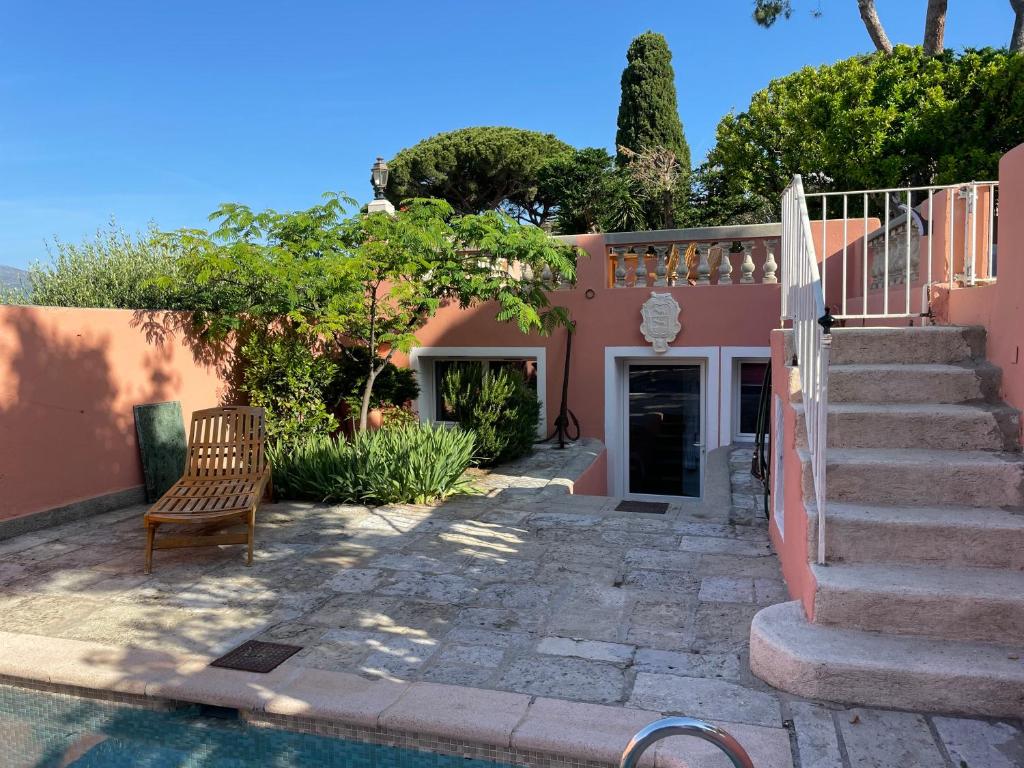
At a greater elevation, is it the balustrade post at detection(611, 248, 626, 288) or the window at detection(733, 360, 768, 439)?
the balustrade post at detection(611, 248, 626, 288)

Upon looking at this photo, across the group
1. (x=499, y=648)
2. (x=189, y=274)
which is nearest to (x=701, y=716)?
(x=499, y=648)

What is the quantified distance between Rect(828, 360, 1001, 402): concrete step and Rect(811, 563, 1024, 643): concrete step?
1175mm

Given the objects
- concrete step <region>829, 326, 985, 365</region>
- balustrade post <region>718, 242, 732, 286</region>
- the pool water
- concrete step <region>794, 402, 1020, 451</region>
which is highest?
balustrade post <region>718, 242, 732, 286</region>

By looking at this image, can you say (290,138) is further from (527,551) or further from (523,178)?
(527,551)

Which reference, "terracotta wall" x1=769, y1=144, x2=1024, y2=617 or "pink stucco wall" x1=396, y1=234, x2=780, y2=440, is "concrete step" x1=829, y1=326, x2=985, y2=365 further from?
"pink stucco wall" x1=396, y1=234, x2=780, y2=440

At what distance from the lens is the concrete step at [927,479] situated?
141 inches

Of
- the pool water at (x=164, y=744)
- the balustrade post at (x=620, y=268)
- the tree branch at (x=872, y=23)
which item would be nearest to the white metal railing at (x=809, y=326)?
the pool water at (x=164, y=744)

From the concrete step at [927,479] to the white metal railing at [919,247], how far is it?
1.38 metres

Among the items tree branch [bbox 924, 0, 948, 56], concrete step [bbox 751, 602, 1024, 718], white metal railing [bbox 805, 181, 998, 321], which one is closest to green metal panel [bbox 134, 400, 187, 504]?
concrete step [bbox 751, 602, 1024, 718]

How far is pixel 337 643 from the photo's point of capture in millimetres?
3828

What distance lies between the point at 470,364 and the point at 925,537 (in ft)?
21.8

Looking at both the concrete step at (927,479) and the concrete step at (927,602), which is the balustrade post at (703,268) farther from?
the concrete step at (927,602)

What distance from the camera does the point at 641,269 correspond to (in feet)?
30.4

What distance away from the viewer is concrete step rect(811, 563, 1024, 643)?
10.0 feet
